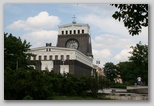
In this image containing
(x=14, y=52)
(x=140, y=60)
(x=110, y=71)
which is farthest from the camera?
(x=14, y=52)

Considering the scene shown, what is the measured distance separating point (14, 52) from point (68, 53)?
112cm

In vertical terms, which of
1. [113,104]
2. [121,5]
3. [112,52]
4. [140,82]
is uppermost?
[121,5]

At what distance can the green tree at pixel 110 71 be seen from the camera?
17.9 ft

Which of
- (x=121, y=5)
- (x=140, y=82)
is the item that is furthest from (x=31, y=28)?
(x=140, y=82)

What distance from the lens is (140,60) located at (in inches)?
211

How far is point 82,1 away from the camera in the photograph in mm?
5258

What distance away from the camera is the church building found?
5.55m

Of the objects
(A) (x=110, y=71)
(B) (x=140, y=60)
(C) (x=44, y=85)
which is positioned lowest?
(C) (x=44, y=85)

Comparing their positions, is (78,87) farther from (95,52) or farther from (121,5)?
(121,5)

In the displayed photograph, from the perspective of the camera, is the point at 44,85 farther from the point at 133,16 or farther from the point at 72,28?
the point at 133,16

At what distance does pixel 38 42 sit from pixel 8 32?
57 cm

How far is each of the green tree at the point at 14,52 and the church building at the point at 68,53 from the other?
6.4 inches

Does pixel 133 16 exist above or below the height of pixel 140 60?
above

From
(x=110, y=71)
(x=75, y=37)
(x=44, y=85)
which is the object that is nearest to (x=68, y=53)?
Answer: (x=75, y=37)
